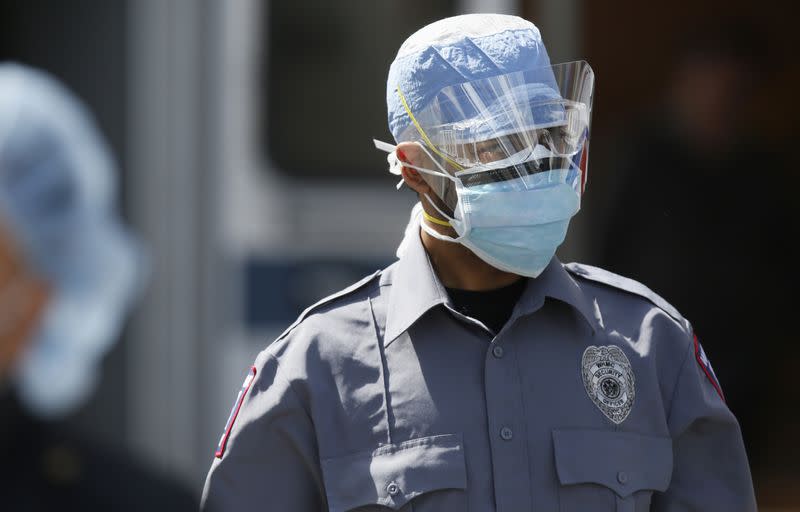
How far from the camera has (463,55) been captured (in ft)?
7.22

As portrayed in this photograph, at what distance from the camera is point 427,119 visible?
223cm

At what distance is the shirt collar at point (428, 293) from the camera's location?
2.18 meters

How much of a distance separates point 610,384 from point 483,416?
8.5 inches

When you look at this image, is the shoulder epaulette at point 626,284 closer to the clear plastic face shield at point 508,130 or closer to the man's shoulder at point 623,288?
the man's shoulder at point 623,288

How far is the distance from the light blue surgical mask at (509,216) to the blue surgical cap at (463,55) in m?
0.13

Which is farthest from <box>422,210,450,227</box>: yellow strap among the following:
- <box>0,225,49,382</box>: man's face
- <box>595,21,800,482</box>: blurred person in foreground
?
<box>595,21,800,482</box>: blurred person in foreground

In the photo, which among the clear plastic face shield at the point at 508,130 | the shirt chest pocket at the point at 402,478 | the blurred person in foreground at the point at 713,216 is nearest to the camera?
the shirt chest pocket at the point at 402,478

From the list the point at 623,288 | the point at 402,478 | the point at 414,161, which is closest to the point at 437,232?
the point at 414,161

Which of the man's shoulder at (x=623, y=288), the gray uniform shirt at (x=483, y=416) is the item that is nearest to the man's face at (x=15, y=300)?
the gray uniform shirt at (x=483, y=416)

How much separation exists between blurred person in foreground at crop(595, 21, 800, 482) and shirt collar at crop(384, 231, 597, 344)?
286 cm

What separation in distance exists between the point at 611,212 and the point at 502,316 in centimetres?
301

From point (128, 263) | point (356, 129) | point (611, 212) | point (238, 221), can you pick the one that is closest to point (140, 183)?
point (238, 221)

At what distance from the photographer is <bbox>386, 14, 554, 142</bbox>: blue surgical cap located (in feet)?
7.20

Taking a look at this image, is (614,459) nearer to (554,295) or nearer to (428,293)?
(554,295)
